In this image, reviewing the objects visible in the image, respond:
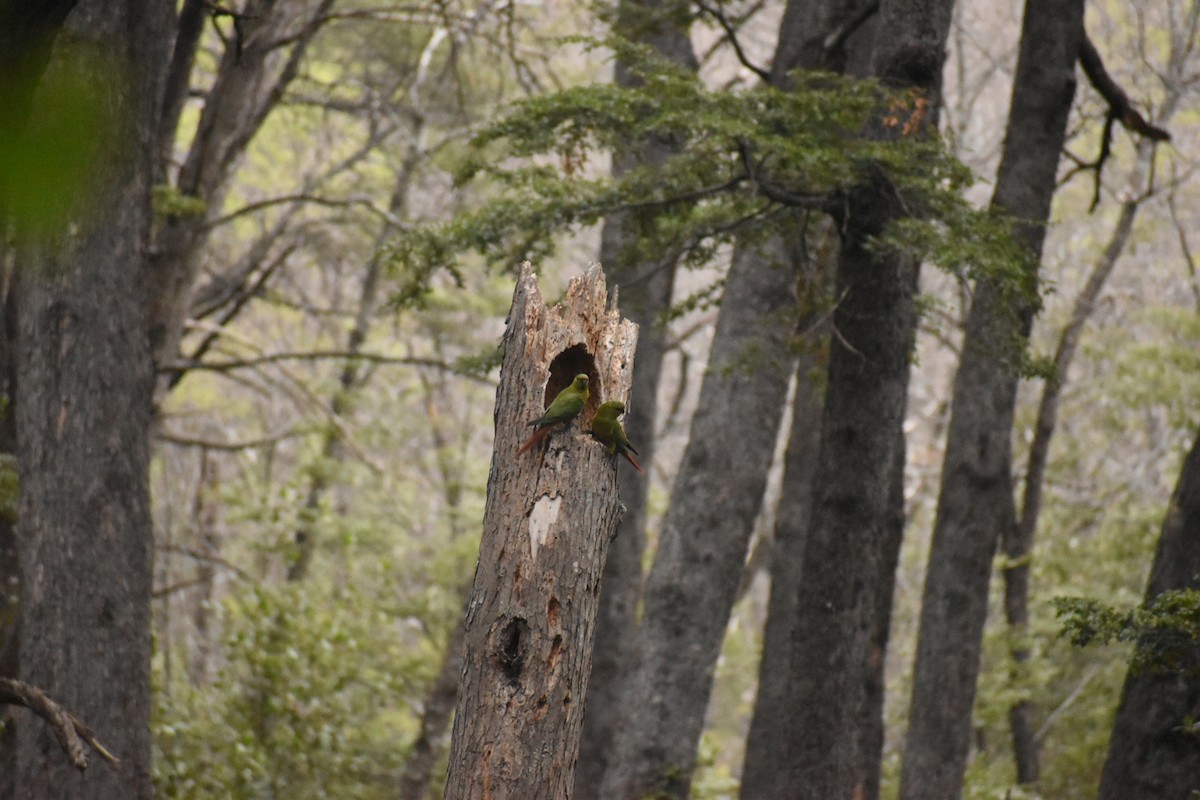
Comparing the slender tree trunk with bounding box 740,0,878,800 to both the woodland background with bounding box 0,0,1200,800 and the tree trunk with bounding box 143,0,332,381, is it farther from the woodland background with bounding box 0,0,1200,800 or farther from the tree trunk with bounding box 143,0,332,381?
the tree trunk with bounding box 143,0,332,381

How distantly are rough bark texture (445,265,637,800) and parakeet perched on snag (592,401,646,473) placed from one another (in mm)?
38

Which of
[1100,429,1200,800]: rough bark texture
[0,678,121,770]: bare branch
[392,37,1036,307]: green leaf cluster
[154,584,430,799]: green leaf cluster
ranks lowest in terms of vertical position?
[154,584,430,799]: green leaf cluster

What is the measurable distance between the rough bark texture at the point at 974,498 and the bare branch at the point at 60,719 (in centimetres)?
594

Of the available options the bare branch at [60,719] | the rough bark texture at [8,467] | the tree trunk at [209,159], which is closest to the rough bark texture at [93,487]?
the rough bark texture at [8,467]

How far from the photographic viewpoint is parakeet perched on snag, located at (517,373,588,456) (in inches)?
170

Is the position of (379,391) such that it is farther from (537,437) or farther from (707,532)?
(537,437)

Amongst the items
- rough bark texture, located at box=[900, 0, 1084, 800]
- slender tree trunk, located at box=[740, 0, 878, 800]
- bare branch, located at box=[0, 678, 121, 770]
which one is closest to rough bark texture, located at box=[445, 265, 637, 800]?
bare branch, located at box=[0, 678, 121, 770]

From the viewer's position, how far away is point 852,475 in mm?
6648

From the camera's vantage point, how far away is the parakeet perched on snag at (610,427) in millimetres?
4430

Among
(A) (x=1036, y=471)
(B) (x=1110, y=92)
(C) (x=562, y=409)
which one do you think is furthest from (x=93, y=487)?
(A) (x=1036, y=471)

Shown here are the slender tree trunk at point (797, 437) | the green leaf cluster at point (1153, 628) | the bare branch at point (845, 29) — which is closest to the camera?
the green leaf cluster at point (1153, 628)

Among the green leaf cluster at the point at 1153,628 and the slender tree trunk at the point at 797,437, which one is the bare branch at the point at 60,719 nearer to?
the green leaf cluster at the point at 1153,628

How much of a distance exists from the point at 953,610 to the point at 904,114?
381 cm

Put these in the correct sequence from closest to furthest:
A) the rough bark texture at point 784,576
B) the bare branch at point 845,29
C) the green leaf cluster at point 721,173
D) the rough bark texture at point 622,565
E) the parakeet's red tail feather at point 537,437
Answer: the parakeet's red tail feather at point 537,437 → the green leaf cluster at point 721,173 → the bare branch at point 845,29 → the rough bark texture at point 784,576 → the rough bark texture at point 622,565
